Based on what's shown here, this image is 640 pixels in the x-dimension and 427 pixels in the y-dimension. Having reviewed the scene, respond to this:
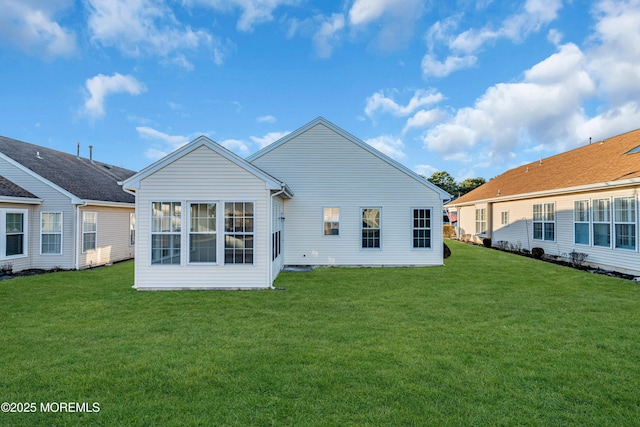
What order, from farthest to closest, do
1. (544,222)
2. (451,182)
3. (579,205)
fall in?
1. (451,182)
2. (544,222)
3. (579,205)

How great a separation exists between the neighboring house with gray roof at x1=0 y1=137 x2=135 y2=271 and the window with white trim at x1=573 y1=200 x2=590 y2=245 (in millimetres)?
19925

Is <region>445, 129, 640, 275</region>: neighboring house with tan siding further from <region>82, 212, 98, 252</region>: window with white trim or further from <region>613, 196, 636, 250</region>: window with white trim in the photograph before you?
<region>82, 212, 98, 252</region>: window with white trim

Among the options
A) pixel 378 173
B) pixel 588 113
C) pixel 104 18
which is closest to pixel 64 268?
pixel 104 18

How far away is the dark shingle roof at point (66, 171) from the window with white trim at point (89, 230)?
77cm

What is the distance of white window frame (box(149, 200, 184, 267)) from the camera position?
8.77 metres

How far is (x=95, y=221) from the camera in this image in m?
13.2

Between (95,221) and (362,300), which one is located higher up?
(95,221)

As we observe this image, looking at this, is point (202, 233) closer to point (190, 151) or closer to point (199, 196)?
point (199, 196)

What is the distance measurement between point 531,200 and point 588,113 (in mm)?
9283

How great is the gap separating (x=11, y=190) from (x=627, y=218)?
71.4 ft

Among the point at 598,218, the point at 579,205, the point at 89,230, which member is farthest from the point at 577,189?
the point at 89,230

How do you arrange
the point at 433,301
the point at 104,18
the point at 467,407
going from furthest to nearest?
the point at 104,18, the point at 433,301, the point at 467,407

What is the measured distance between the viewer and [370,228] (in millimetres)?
12930

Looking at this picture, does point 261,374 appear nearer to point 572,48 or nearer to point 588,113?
point 572,48
